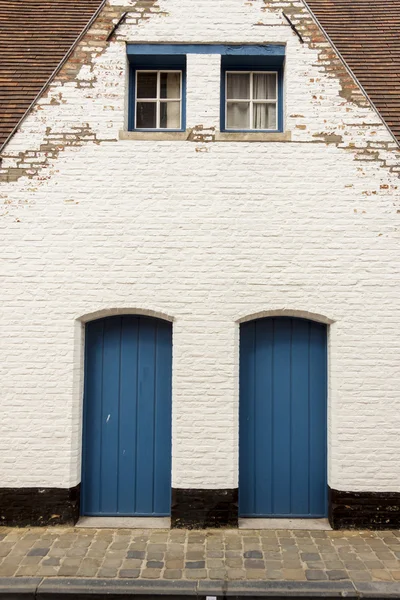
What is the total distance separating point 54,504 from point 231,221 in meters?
3.93

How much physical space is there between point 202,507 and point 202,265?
112 inches

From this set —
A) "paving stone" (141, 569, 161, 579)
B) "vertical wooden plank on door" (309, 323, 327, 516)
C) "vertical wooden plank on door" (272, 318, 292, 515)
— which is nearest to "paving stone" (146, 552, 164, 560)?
"paving stone" (141, 569, 161, 579)

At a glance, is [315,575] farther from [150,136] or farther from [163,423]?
[150,136]

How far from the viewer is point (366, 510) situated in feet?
17.0

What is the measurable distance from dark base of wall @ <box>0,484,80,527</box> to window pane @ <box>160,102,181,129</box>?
4774 mm

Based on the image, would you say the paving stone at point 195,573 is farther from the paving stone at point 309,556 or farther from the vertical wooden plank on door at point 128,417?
the vertical wooden plank on door at point 128,417

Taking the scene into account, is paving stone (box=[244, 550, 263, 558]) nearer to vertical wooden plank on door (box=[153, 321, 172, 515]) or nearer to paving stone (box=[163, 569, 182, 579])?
paving stone (box=[163, 569, 182, 579])

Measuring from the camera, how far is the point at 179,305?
5324mm

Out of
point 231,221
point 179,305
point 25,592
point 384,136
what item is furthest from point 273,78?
point 25,592

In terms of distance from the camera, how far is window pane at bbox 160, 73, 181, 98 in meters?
5.97

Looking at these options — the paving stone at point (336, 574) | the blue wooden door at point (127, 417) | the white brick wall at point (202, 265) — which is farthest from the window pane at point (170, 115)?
the paving stone at point (336, 574)

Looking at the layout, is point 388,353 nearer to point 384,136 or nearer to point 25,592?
point 384,136

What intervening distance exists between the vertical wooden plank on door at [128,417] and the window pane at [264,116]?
306 centimetres

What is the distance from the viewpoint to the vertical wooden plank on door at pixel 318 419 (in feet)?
17.9
